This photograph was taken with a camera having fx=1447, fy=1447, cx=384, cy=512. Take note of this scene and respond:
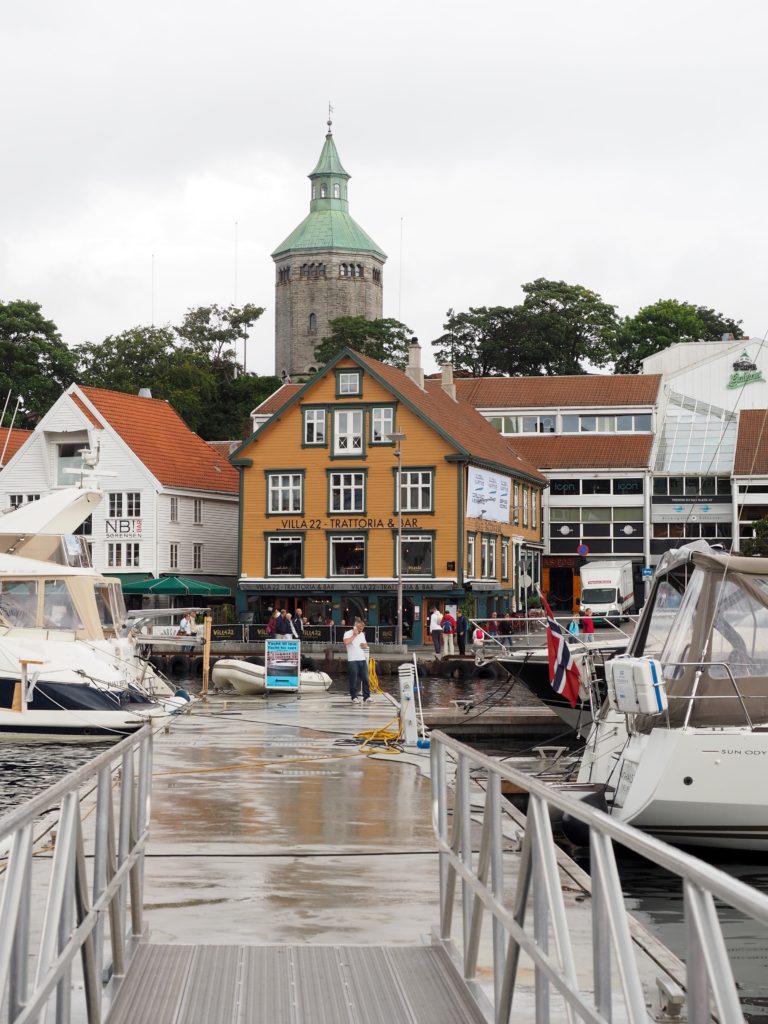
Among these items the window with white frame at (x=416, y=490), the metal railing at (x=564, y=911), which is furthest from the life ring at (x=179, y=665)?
the metal railing at (x=564, y=911)

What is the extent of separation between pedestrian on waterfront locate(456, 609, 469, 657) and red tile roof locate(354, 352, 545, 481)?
9.35m

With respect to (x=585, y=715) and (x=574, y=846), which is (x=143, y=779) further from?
(x=585, y=715)

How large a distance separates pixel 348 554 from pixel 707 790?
161 feet

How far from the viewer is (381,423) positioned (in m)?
63.5

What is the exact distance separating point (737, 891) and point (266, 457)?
62.4 m

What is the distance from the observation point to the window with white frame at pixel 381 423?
63.4 metres

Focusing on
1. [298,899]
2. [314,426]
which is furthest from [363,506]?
[298,899]

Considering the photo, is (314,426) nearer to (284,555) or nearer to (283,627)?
(284,555)

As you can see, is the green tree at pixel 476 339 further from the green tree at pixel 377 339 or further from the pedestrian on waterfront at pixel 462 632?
the pedestrian on waterfront at pixel 462 632

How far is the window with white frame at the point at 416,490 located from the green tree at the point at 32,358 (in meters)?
39.5

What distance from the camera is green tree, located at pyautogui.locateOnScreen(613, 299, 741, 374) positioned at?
107938 mm

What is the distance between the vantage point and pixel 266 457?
65188 millimetres

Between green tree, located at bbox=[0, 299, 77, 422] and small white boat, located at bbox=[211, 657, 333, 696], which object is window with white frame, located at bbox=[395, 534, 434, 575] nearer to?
small white boat, located at bbox=[211, 657, 333, 696]

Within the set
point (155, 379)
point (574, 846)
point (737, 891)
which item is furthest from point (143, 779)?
point (155, 379)
